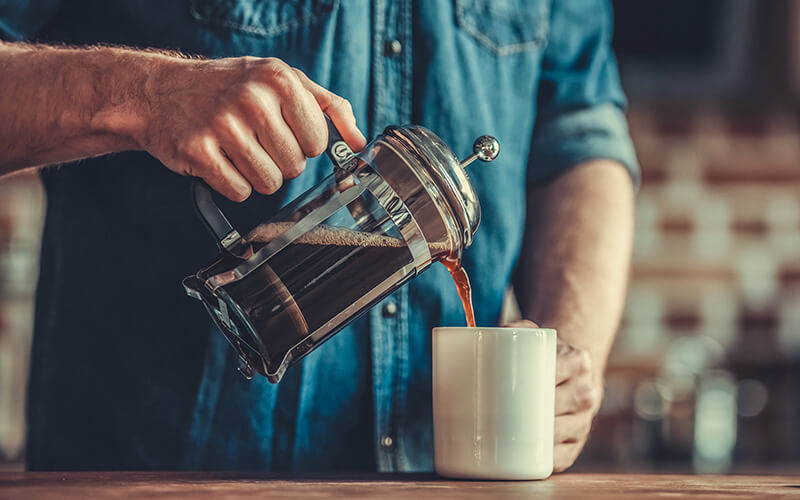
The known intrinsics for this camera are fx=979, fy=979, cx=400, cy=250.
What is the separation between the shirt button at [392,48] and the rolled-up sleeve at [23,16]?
1.00 ft

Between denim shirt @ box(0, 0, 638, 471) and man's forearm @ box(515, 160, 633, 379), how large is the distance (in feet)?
0.24

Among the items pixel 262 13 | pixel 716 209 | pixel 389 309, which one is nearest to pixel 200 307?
pixel 389 309

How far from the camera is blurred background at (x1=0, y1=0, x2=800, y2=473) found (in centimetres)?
259

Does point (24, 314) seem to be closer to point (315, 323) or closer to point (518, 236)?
point (518, 236)

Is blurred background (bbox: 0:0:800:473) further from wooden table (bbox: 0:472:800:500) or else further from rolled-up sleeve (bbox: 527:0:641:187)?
wooden table (bbox: 0:472:800:500)

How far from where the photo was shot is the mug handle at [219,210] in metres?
0.66

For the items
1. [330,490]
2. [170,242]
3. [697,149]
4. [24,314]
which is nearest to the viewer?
[330,490]

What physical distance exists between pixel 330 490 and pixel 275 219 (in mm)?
182

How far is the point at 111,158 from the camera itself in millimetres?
917

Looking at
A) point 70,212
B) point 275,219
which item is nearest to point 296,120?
point 275,219

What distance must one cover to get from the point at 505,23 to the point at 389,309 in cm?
33

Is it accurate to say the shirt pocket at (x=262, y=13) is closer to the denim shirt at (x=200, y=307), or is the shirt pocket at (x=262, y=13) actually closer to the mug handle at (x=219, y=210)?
the denim shirt at (x=200, y=307)

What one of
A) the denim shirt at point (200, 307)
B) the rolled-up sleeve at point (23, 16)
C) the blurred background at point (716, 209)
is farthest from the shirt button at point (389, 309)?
the blurred background at point (716, 209)

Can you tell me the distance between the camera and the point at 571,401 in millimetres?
817
